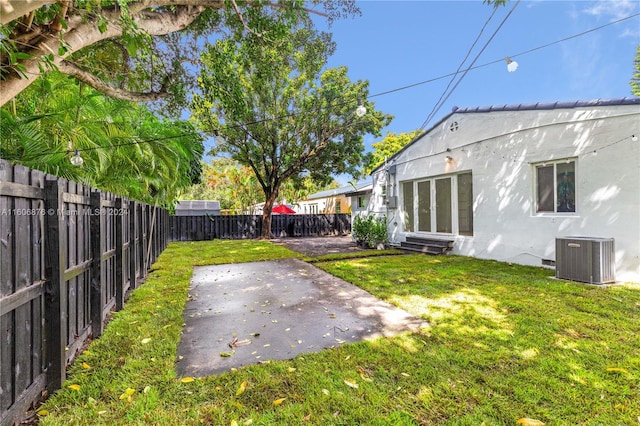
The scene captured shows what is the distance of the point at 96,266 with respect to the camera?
302cm

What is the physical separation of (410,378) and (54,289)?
2714 millimetres

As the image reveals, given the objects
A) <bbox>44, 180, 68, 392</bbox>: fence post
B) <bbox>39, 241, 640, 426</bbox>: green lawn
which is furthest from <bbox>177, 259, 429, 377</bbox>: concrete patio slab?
<bbox>44, 180, 68, 392</bbox>: fence post

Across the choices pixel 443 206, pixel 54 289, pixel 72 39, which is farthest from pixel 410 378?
pixel 443 206

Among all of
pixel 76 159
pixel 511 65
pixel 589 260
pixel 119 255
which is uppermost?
pixel 511 65

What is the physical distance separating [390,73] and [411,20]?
4.46 meters

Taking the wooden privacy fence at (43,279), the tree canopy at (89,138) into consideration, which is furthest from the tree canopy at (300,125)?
the wooden privacy fence at (43,279)

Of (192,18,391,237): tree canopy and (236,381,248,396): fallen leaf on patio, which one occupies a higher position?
(192,18,391,237): tree canopy

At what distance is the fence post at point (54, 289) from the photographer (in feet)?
6.77

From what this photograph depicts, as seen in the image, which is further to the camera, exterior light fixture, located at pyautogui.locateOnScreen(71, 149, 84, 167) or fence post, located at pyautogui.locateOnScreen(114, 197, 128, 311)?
→ fence post, located at pyautogui.locateOnScreen(114, 197, 128, 311)

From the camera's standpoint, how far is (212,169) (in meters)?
28.4

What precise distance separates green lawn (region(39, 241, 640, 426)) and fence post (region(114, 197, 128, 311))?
0.61 feet

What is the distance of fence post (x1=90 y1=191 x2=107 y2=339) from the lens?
9.89 ft

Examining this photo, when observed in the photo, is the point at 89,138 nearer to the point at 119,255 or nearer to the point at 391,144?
the point at 119,255

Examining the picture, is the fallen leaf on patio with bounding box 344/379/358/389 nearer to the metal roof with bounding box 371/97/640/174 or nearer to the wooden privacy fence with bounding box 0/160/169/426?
the wooden privacy fence with bounding box 0/160/169/426
